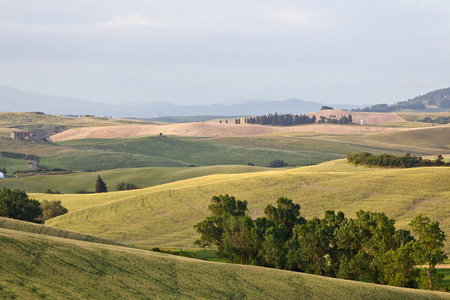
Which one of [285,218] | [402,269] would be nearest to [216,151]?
[285,218]

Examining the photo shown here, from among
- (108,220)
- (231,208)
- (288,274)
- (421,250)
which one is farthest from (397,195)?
(288,274)

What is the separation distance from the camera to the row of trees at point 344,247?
123ft

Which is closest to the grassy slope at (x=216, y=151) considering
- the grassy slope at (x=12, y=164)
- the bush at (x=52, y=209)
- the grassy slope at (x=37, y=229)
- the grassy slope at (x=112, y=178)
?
the grassy slope at (x=12, y=164)

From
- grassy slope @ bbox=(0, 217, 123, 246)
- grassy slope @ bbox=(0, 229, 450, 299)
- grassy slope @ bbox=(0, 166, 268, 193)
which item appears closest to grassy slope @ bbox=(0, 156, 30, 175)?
grassy slope @ bbox=(0, 166, 268, 193)

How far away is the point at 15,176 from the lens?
11738cm

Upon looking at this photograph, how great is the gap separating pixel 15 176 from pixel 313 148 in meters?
100.0

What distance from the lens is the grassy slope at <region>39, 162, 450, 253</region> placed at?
6112 cm

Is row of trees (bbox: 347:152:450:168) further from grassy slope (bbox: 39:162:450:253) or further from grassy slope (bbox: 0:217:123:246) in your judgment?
grassy slope (bbox: 0:217:123:246)

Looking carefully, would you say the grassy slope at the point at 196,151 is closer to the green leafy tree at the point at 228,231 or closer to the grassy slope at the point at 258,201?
the grassy slope at the point at 258,201

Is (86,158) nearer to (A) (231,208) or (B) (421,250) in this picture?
(A) (231,208)

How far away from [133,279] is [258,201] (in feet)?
144

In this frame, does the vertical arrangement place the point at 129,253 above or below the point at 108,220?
above

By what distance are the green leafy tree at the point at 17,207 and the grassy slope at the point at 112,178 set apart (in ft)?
151

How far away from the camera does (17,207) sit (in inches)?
2199
